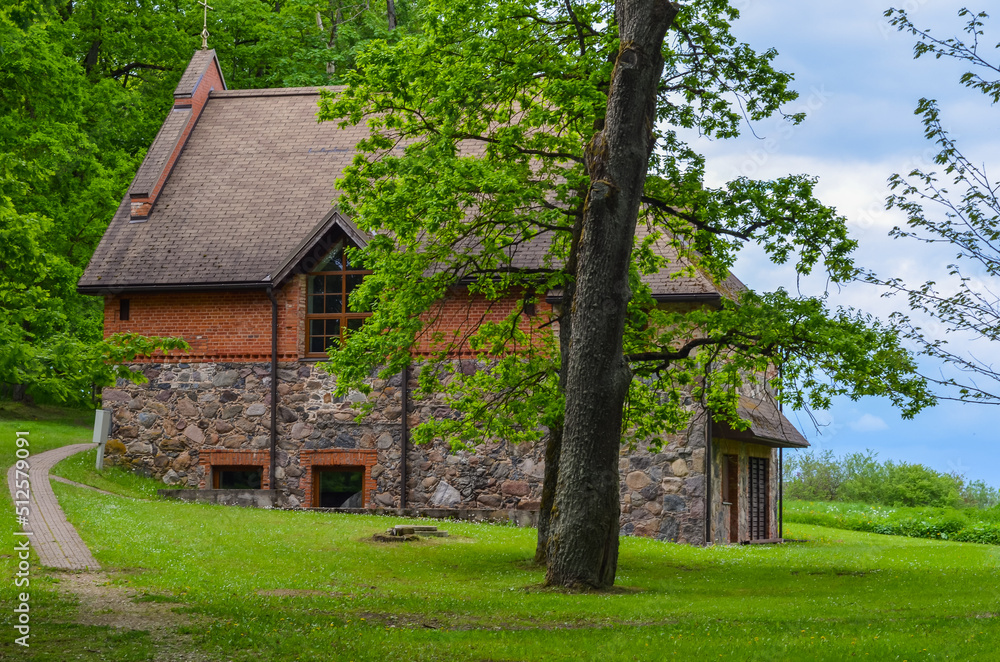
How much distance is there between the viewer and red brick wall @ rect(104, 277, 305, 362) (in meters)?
23.3

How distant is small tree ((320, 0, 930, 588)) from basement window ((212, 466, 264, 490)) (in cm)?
828

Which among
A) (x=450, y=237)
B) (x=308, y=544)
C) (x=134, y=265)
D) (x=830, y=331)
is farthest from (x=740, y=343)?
(x=134, y=265)

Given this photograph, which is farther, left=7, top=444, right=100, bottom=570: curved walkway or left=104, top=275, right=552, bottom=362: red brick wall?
left=104, top=275, right=552, bottom=362: red brick wall

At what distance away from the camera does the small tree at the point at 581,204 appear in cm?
1367

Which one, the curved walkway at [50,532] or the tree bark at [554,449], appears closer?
the curved walkway at [50,532]

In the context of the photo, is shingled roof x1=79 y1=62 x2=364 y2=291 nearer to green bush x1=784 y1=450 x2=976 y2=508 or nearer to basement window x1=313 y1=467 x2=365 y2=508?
basement window x1=313 y1=467 x2=365 y2=508

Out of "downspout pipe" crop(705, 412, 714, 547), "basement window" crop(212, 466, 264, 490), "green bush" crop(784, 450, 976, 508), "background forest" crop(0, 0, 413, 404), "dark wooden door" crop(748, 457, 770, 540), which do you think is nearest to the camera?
"downspout pipe" crop(705, 412, 714, 547)

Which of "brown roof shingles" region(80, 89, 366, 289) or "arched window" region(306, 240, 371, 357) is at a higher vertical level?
"brown roof shingles" region(80, 89, 366, 289)

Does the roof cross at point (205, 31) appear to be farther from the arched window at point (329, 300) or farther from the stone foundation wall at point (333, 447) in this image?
the stone foundation wall at point (333, 447)

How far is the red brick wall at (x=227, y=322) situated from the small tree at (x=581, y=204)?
7209 millimetres

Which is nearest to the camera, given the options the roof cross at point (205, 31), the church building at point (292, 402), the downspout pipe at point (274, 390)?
the church building at point (292, 402)

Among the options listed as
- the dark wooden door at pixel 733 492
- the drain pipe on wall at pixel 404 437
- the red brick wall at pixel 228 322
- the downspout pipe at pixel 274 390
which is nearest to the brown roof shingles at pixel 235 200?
the red brick wall at pixel 228 322

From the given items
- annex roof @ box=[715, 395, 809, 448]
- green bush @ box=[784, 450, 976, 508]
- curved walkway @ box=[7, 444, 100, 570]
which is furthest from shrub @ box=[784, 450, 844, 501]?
curved walkway @ box=[7, 444, 100, 570]

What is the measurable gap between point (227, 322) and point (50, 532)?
878cm
